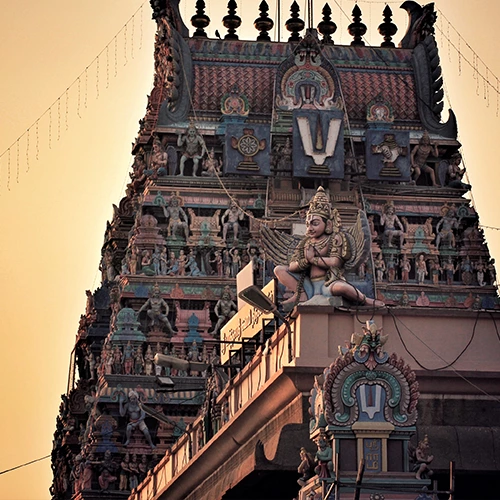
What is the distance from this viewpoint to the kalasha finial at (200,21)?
332ft

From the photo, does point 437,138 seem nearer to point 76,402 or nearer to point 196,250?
point 196,250

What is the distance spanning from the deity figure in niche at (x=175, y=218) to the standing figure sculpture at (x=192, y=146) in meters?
2.13

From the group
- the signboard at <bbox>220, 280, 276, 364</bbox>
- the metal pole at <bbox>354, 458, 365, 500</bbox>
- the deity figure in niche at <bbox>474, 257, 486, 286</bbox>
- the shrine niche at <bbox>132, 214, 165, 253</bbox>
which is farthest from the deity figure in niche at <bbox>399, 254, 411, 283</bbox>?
the metal pole at <bbox>354, 458, 365, 500</bbox>

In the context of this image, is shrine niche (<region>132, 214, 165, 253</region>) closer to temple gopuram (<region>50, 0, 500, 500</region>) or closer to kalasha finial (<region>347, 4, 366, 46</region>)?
temple gopuram (<region>50, 0, 500, 500</region>)

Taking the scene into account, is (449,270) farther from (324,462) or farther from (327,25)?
(324,462)

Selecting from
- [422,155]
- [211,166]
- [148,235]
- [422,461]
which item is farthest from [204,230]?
[422,461]

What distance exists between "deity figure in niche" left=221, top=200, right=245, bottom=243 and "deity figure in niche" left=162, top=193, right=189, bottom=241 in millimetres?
1771

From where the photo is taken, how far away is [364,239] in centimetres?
4875

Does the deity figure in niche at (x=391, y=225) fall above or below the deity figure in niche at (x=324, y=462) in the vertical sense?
above

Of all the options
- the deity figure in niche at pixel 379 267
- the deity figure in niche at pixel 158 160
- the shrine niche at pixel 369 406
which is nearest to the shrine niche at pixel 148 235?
the deity figure in niche at pixel 158 160

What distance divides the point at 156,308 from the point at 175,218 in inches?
214

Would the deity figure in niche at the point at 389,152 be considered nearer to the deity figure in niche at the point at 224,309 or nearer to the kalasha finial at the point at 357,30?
the kalasha finial at the point at 357,30

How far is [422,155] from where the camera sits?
97250 millimetres

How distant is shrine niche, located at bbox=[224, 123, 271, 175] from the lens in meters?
94.2
